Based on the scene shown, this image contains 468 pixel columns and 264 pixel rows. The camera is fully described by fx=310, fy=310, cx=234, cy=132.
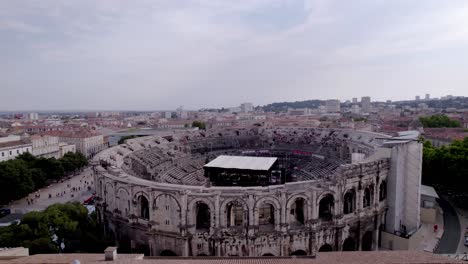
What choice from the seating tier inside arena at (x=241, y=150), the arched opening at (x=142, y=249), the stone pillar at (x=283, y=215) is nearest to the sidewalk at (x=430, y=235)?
the seating tier inside arena at (x=241, y=150)

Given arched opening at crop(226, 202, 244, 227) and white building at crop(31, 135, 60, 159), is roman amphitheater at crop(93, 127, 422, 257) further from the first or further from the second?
white building at crop(31, 135, 60, 159)

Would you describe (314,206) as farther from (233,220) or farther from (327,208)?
(233,220)

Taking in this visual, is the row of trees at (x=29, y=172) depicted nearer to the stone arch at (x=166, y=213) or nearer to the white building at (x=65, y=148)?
the white building at (x=65, y=148)

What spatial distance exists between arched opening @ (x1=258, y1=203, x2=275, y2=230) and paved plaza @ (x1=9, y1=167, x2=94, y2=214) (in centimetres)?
3217

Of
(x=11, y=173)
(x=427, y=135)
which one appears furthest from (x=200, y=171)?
(x=427, y=135)

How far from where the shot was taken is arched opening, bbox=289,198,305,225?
98.2 ft

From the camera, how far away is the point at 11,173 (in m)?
46.6

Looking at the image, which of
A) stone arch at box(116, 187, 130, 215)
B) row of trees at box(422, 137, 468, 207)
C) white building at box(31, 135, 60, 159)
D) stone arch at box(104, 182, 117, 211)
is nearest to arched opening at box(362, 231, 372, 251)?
row of trees at box(422, 137, 468, 207)

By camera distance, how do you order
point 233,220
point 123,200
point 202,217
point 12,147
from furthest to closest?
point 12,147
point 202,217
point 233,220
point 123,200

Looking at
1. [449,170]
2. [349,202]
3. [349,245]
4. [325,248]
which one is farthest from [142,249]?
[449,170]

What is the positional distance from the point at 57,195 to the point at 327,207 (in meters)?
46.3

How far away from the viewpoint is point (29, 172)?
5106cm

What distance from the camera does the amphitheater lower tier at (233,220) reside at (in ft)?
89.7

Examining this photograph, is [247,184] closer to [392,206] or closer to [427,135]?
[392,206]
